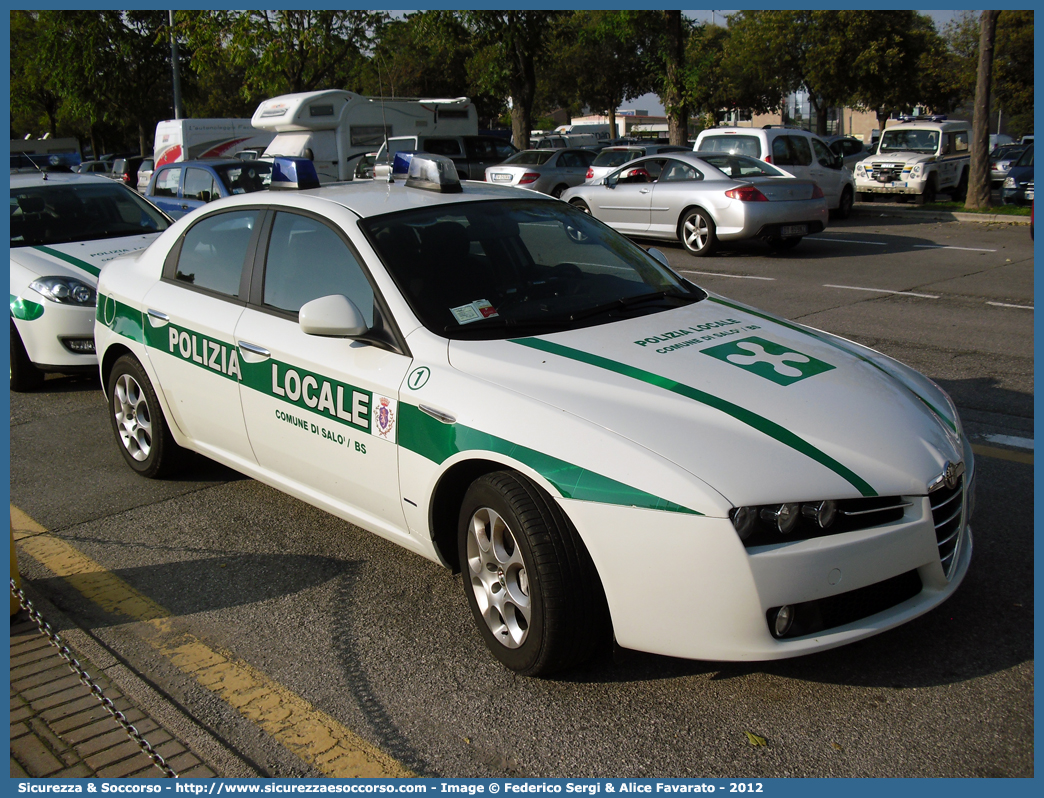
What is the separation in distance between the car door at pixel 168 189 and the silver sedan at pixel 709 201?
252 inches

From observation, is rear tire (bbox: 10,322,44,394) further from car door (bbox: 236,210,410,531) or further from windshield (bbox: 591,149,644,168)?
windshield (bbox: 591,149,644,168)

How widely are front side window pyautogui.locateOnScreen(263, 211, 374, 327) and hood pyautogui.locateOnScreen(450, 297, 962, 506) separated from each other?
0.66 metres

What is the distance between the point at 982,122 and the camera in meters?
18.3

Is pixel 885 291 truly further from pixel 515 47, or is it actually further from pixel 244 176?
pixel 515 47

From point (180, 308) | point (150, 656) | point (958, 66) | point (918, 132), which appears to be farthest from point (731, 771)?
point (958, 66)

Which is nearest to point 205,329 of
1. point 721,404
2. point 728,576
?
point 721,404

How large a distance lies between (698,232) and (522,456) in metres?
11.6

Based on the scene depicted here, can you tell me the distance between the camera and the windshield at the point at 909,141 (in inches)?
892

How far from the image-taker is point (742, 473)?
2842 mm

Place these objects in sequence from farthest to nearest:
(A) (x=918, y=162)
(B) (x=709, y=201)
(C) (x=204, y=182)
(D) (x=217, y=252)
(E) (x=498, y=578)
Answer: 1. (A) (x=918, y=162)
2. (B) (x=709, y=201)
3. (C) (x=204, y=182)
4. (D) (x=217, y=252)
5. (E) (x=498, y=578)

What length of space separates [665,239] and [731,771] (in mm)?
12593

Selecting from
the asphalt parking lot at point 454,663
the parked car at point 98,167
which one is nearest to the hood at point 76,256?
the asphalt parking lot at point 454,663

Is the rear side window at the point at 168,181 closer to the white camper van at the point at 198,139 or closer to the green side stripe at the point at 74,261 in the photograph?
the green side stripe at the point at 74,261

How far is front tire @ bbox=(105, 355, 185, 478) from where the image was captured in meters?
5.05
